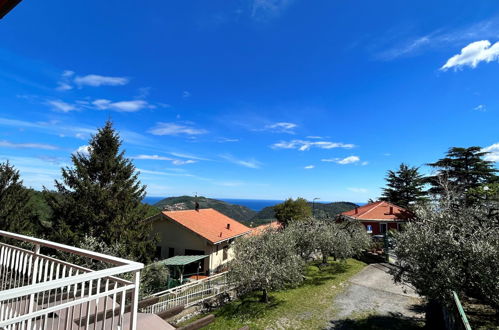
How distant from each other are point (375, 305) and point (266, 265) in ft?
21.7

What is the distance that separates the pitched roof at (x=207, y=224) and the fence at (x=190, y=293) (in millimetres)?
5986

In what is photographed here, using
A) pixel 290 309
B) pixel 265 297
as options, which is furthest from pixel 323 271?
pixel 290 309

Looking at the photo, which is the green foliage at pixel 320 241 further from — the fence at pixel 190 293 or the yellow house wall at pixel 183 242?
the yellow house wall at pixel 183 242

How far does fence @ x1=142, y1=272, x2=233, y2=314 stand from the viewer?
1409cm

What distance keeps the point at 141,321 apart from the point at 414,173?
2146 inches

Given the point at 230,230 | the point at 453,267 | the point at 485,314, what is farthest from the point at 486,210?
the point at 230,230

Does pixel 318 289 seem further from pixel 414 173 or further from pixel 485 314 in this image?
pixel 414 173

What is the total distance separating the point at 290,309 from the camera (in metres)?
14.5

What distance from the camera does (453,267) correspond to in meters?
7.41

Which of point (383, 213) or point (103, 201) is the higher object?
point (103, 201)

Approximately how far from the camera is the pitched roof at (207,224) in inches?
1002

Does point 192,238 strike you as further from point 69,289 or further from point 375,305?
point 69,289

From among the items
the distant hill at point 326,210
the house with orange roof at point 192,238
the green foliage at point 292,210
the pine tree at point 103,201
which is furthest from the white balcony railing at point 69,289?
the green foliage at point 292,210

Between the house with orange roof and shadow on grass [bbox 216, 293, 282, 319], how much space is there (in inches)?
274
